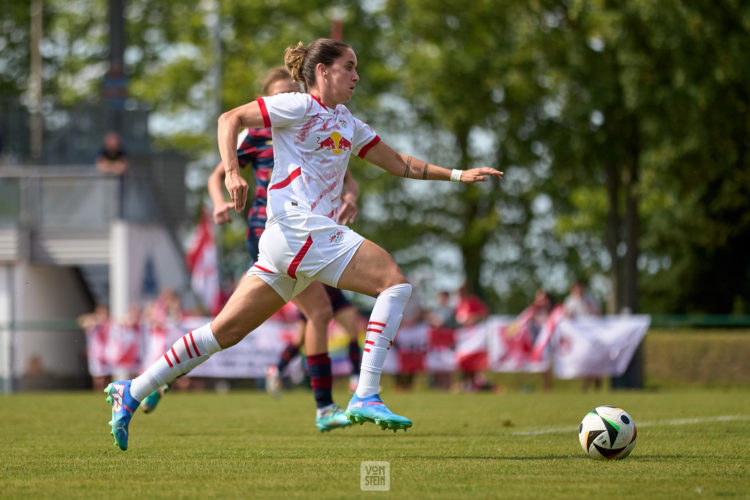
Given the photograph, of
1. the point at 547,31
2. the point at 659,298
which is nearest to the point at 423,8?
the point at 547,31

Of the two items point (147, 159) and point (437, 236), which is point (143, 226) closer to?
point (147, 159)

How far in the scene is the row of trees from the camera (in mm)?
24266

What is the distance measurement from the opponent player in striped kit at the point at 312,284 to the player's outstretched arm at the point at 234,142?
144 cm

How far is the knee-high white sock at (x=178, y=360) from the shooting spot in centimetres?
708

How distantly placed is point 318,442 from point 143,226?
19221mm

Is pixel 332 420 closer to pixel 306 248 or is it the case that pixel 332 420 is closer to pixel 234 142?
pixel 306 248

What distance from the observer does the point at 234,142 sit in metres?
6.87

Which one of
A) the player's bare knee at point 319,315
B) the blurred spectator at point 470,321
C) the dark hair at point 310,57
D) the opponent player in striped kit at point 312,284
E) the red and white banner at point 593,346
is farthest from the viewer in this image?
the blurred spectator at point 470,321

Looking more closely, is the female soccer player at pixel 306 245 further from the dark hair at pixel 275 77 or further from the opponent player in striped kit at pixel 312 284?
the dark hair at pixel 275 77

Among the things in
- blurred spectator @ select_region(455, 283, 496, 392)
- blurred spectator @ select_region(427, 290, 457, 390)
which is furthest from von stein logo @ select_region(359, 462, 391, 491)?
blurred spectator @ select_region(427, 290, 457, 390)

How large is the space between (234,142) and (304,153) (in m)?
0.42

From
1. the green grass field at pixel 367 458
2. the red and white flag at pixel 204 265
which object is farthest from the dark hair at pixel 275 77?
the red and white flag at pixel 204 265

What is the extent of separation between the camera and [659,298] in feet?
125

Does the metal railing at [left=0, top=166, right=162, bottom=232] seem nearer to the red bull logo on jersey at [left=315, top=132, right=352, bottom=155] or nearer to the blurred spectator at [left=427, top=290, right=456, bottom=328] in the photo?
the blurred spectator at [left=427, top=290, right=456, bottom=328]
